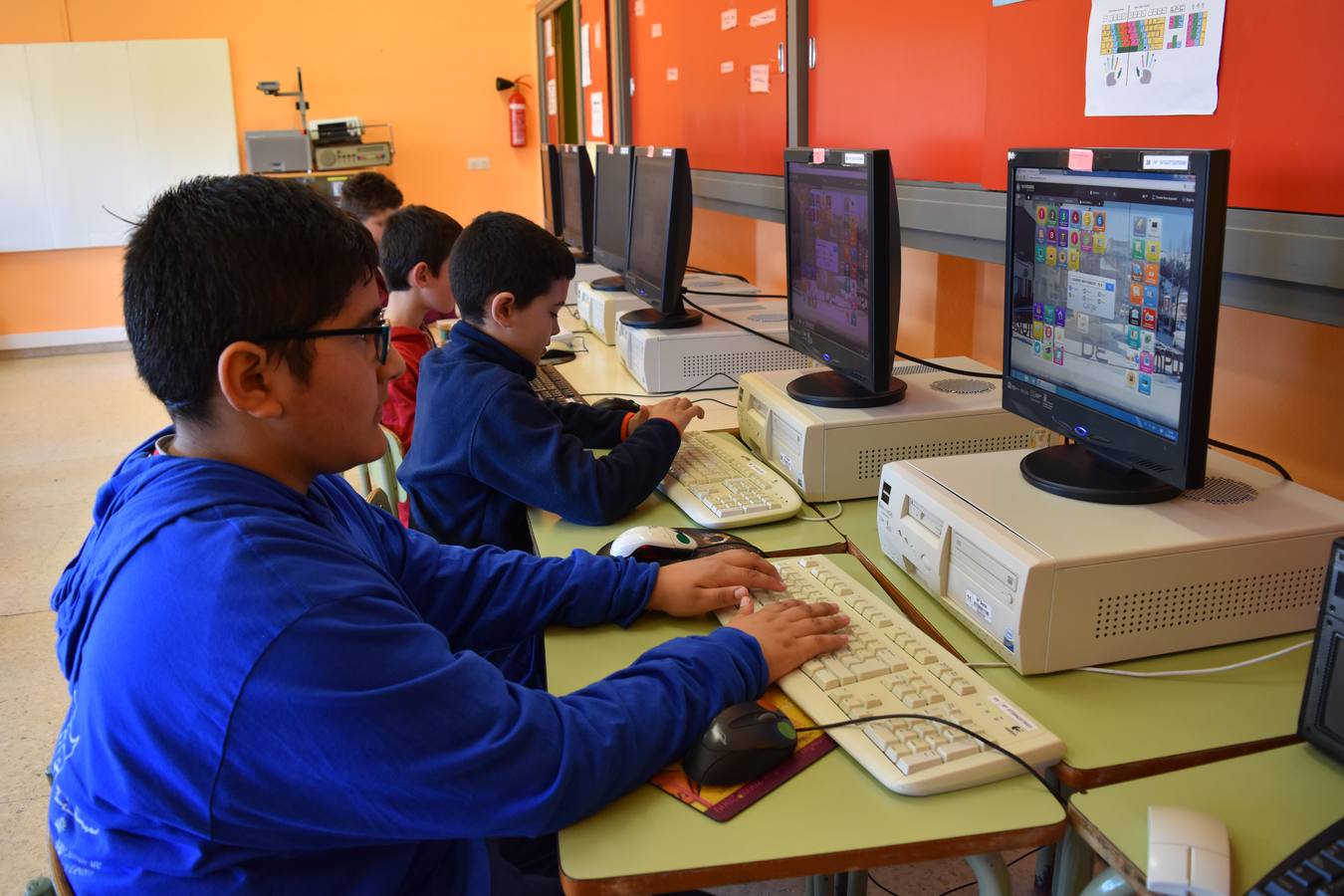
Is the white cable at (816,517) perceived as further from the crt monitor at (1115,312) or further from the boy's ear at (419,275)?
the boy's ear at (419,275)

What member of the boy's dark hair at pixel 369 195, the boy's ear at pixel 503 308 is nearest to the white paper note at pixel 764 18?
the boy's ear at pixel 503 308

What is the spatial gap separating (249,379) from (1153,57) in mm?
1288

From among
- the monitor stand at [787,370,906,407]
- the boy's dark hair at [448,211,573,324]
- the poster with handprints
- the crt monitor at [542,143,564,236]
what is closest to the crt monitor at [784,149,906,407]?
the monitor stand at [787,370,906,407]

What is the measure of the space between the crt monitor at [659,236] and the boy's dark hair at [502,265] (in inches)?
18.2

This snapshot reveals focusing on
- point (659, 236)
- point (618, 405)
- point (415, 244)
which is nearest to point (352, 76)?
point (415, 244)

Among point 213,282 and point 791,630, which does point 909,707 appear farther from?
point 213,282

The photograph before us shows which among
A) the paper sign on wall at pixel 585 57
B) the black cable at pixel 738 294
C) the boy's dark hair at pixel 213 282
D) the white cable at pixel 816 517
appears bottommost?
the white cable at pixel 816 517

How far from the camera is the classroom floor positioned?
2162mm

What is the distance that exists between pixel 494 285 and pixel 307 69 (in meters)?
6.24

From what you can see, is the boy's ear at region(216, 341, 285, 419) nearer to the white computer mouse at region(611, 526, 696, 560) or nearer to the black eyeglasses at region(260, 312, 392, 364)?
the black eyeglasses at region(260, 312, 392, 364)

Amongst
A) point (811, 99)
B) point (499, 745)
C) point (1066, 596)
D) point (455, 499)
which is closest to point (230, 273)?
point (499, 745)

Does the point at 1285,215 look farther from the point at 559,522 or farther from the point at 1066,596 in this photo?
the point at 559,522

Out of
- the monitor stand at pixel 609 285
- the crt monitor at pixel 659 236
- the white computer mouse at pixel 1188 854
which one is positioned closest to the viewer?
the white computer mouse at pixel 1188 854

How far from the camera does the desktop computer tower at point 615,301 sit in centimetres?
308
